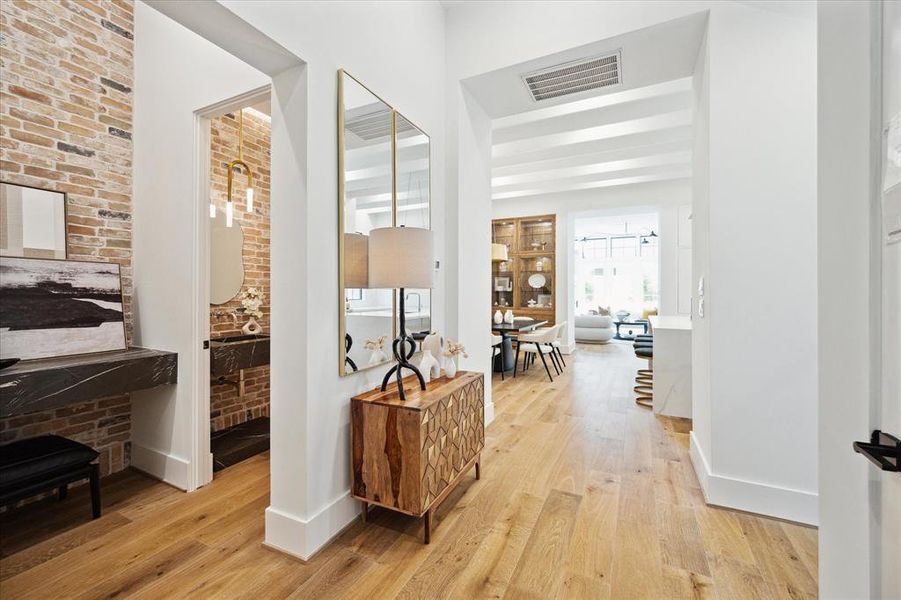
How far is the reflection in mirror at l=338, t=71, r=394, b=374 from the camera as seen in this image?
2.02m

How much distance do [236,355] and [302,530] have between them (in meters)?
1.56

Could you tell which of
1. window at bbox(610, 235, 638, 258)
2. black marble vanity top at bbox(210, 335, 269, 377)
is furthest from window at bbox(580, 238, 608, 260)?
black marble vanity top at bbox(210, 335, 269, 377)

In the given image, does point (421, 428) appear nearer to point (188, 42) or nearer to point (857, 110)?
point (857, 110)

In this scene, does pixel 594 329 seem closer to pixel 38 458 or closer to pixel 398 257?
pixel 398 257

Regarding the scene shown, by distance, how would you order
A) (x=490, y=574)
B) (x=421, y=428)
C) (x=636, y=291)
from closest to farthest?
1. (x=490, y=574)
2. (x=421, y=428)
3. (x=636, y=291)

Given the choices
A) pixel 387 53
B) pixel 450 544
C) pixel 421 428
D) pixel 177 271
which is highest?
pixel 387 53

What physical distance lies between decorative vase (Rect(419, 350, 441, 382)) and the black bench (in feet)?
5.94

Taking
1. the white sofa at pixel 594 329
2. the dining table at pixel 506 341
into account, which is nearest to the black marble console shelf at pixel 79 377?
the dining table at pixel 506 341

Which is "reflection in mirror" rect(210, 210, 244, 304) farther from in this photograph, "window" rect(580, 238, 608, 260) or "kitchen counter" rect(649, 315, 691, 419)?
→ "window" rect(580, 238, 608, 260)

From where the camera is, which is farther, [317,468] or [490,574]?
[317,468]

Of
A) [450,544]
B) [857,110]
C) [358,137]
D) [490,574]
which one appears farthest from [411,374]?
[857,110]

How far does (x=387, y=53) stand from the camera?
2.42 meters

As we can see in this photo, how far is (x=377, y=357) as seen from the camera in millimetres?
2281

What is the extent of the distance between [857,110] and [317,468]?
225cm
